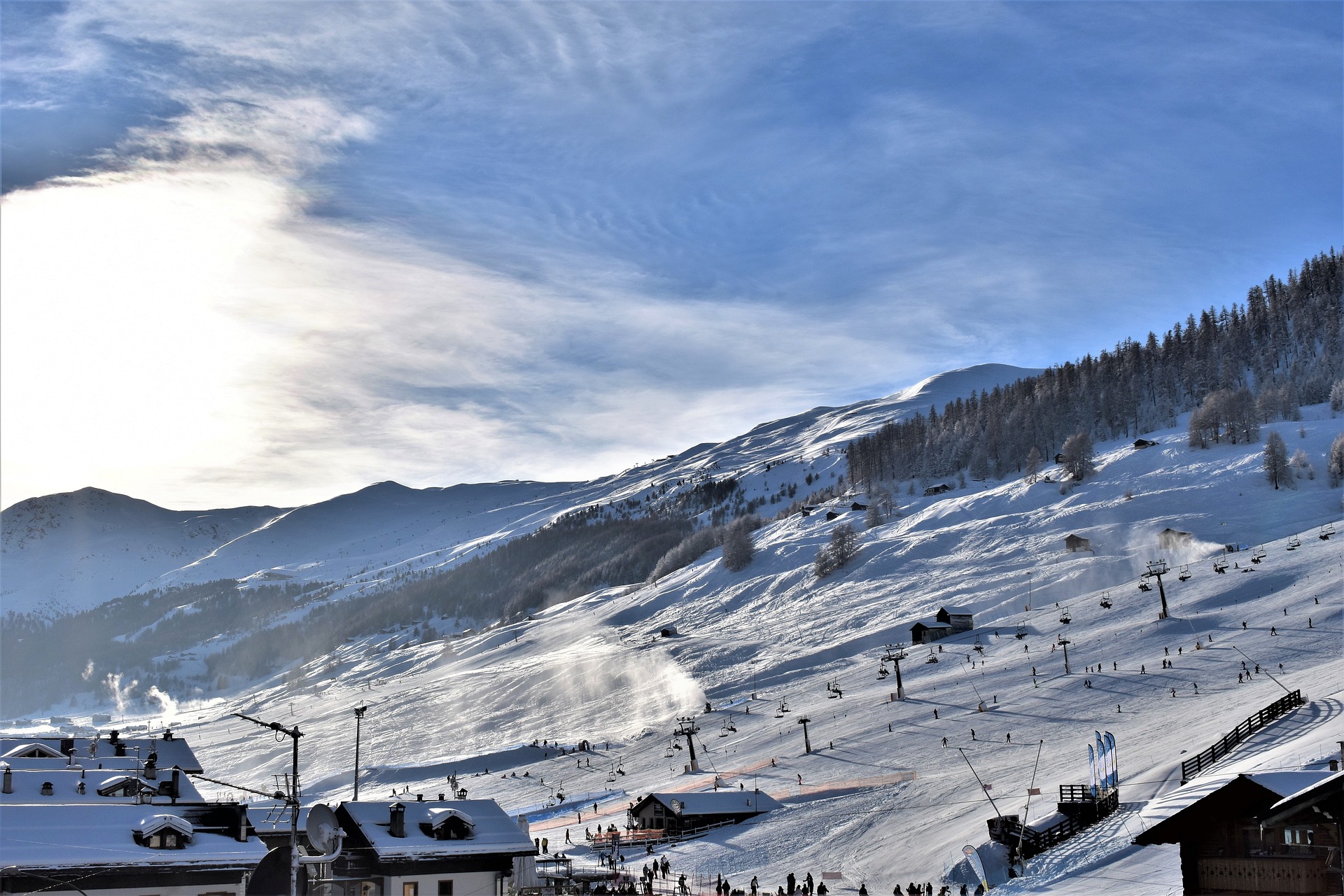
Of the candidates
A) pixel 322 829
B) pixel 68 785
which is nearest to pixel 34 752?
pixel 68 785

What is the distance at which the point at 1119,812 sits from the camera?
41406 mm

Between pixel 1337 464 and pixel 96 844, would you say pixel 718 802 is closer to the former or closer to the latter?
pixel 96 844

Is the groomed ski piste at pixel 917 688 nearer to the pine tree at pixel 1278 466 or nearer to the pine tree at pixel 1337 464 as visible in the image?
the pine tree at pixel 1278 466

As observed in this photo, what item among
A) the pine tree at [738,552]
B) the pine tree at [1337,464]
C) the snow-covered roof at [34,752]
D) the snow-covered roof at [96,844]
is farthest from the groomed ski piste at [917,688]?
the snow-covered roof at [34,752]

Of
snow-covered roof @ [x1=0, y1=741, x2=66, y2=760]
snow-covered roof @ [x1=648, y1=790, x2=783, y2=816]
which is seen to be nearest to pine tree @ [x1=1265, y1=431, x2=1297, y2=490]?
snow-covered roof @ [x1=648, y1=790, x2=783, y2=816]

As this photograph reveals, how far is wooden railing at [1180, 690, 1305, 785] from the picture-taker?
43594 mm

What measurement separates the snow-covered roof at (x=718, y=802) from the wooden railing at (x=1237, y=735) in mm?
20745

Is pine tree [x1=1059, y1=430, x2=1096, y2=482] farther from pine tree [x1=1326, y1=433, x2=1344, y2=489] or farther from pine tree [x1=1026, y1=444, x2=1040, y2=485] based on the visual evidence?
pine tree [x1=1326, y1=433, x2=1344, y2=489]

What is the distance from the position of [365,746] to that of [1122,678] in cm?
7096

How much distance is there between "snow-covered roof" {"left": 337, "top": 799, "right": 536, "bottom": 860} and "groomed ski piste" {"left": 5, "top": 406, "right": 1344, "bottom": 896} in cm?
857

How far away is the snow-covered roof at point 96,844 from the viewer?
111 ft

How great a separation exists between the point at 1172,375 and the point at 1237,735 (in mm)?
149143

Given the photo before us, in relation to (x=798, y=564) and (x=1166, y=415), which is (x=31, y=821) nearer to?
(x=798, y=564)

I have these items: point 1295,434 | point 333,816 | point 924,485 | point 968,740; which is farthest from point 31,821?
point 924,485
